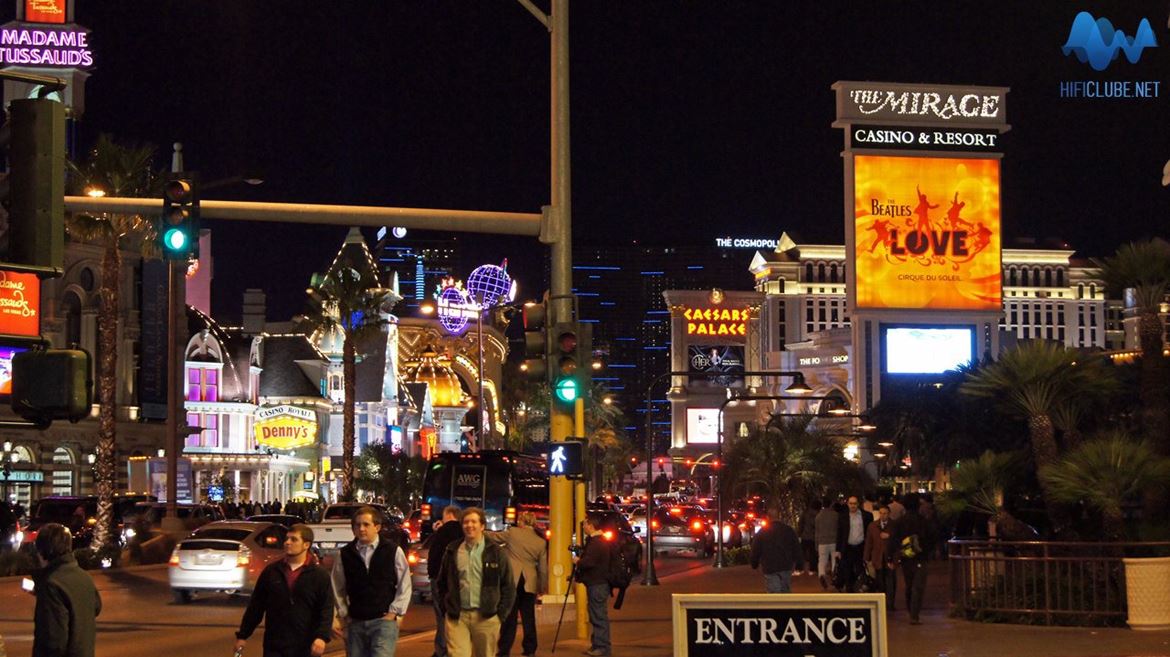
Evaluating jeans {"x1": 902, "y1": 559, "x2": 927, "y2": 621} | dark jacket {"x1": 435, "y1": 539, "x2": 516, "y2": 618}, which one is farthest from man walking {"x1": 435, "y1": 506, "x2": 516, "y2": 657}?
jeans {"x1": 902, "y1": 559, "x2": 927, "y2": 621}

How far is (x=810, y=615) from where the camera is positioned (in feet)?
30.5

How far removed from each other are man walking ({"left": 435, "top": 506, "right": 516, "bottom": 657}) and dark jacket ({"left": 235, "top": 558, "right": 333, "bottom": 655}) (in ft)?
8.17

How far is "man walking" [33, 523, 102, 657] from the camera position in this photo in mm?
10273

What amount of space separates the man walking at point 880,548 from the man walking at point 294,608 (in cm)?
1492

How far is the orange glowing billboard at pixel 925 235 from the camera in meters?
92.8

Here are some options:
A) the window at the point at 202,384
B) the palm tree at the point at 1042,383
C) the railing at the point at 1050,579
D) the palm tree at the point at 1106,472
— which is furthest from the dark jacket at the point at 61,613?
the window at the point at 202,384

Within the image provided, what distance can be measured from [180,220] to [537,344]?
438cm

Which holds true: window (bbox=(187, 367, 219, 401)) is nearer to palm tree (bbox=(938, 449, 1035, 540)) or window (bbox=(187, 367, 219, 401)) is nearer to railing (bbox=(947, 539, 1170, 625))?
railing (bbox=(947, 539, 1170, 625))

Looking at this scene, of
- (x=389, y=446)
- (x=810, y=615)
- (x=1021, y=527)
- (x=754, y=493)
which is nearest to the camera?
(x=810, y=615)

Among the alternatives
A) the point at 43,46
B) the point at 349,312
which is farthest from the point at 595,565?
Result: the point at 43,46

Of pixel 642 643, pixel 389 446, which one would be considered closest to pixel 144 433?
pixel 389 446

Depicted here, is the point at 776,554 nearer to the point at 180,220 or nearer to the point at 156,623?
the point at 180,220

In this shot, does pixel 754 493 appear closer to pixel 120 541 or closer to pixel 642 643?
pixel 120 541

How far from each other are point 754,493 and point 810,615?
4897 cm
